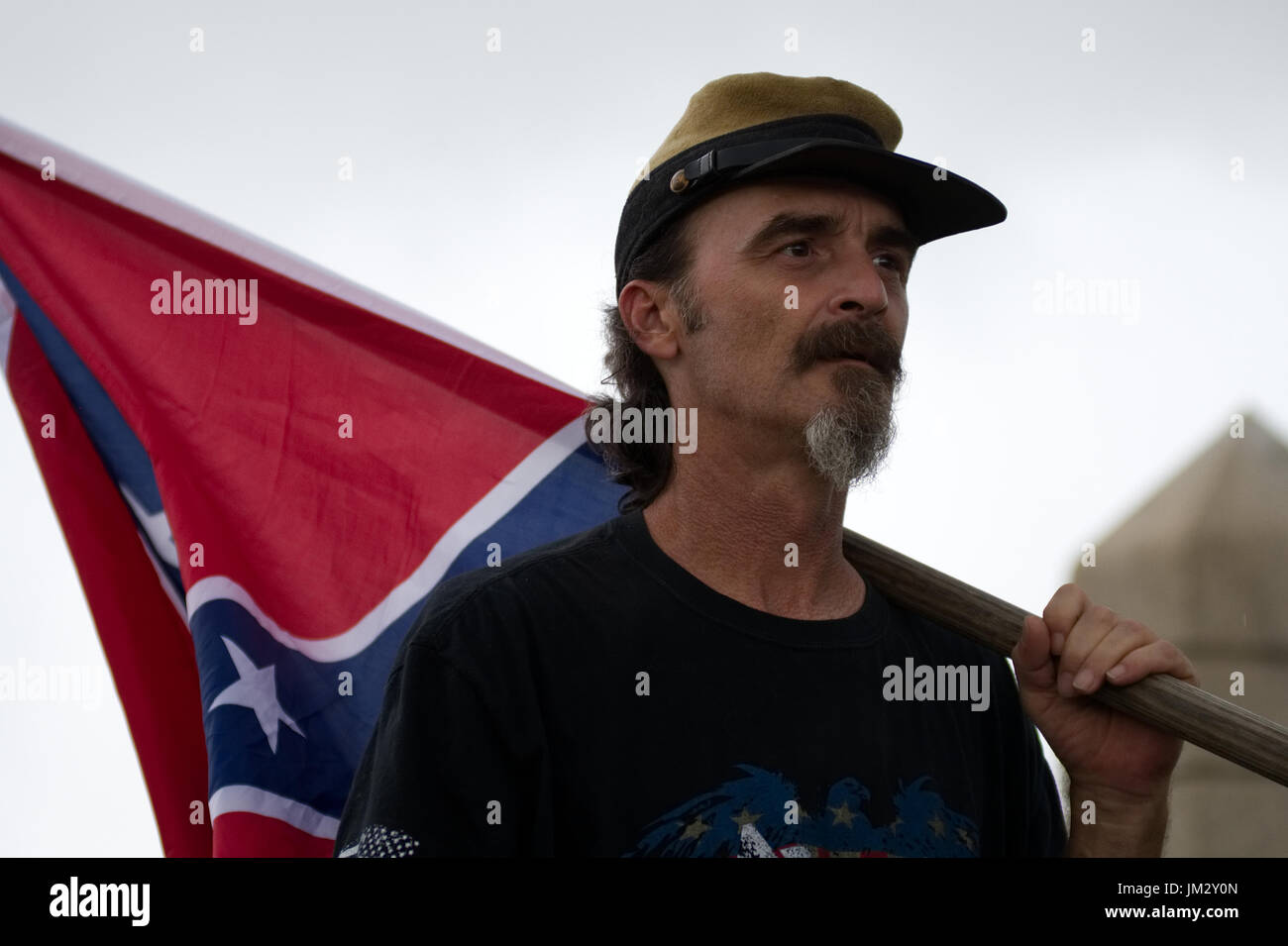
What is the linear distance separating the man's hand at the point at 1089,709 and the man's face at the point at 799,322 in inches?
24.2

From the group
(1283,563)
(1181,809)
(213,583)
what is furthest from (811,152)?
(1283,563)

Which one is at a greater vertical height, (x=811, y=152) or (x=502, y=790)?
(x=811, y=152)

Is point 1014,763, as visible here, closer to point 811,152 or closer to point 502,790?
point 502,790

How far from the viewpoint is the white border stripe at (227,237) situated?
4.64m

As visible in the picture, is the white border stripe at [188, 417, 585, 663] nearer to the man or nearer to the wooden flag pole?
the man

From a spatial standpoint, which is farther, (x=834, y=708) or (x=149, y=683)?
(x=149, y=683)

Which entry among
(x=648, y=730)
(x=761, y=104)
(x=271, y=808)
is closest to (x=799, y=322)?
(x=761, y=104)

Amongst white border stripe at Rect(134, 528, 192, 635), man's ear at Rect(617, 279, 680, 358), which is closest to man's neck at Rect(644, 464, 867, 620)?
man's ear at Rect(617, 279, 680, 358)

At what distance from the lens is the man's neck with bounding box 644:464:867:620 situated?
322cm

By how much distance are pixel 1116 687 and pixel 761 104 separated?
178 centimetres

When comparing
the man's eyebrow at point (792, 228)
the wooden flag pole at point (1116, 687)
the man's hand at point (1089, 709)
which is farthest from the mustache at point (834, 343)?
the man's hand at point (1089, 709)

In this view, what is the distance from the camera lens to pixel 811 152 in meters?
3.28
